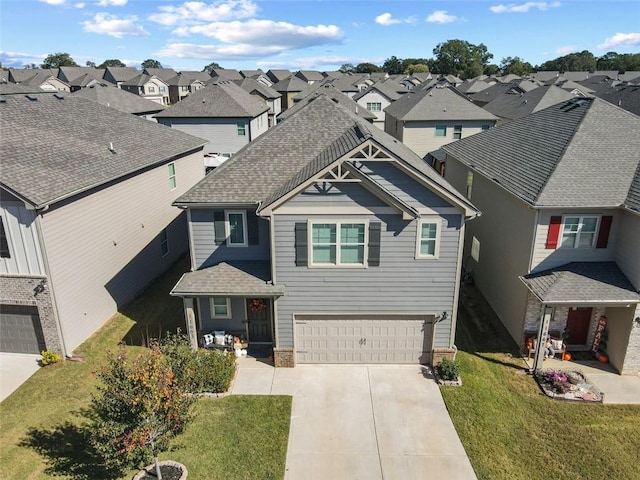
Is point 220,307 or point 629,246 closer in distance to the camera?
point 629,246

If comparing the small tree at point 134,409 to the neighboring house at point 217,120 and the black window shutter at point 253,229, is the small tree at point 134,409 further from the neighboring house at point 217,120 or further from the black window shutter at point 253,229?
the neighboring house at point 217,120

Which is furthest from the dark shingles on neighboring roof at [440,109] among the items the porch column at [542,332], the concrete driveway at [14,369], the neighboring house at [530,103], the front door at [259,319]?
the concrete driveway at [14,369]

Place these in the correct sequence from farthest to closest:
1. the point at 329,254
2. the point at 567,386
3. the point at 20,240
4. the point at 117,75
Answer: the point at 117,75, the point at 20,240, the point at 329,254, the point at 567,386

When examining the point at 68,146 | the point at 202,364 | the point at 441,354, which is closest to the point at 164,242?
the point at 68,146

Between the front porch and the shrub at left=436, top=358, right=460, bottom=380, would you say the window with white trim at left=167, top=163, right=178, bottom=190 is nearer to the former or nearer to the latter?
the front porch

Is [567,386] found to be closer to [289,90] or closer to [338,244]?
[338,244]

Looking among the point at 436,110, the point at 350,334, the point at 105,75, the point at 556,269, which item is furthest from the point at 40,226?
the point at 105,75
